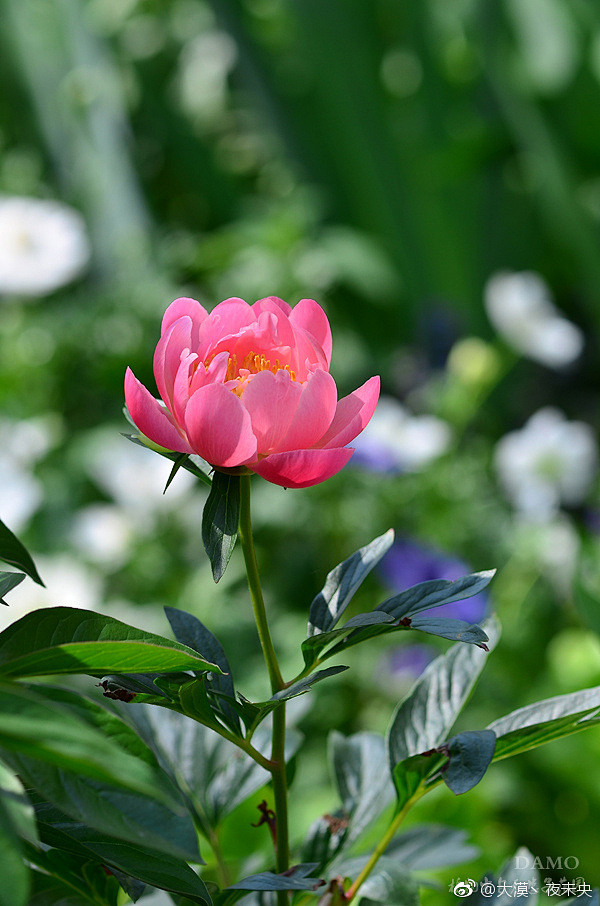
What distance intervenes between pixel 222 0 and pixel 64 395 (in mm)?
765

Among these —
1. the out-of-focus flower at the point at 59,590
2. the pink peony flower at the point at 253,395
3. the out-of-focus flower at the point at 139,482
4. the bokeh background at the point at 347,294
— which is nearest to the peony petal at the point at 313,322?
the pink peony flower at the point at 253,395

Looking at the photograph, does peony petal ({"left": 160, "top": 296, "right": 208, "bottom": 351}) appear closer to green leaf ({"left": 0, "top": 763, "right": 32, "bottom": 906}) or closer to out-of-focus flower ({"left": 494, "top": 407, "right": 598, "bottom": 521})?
green leaf ({"left": 0, "top": 763, "right": 32, "bottom": 906})

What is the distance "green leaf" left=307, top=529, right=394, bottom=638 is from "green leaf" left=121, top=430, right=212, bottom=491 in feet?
0.14

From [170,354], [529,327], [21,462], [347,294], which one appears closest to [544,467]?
[529,327]

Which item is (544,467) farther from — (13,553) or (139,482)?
(13,553)

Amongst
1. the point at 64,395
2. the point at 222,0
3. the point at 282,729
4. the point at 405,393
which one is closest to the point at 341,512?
the point at 405,393

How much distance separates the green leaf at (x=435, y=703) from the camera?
27 centimetres

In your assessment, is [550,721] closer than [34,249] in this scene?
Yes

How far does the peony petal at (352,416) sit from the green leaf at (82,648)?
6cm

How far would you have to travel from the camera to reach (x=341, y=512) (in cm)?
99

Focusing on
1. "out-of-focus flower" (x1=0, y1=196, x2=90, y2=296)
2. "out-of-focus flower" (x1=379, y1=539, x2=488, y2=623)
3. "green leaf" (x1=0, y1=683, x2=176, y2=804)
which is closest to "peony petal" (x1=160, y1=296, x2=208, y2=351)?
"green leaf" (x1=0, y1=683, x2=176, y2=804)

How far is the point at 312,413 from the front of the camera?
0.21 metres

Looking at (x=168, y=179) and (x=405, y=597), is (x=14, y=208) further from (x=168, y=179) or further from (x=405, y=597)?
(x=405, y=597)

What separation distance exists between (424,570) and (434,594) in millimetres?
703
